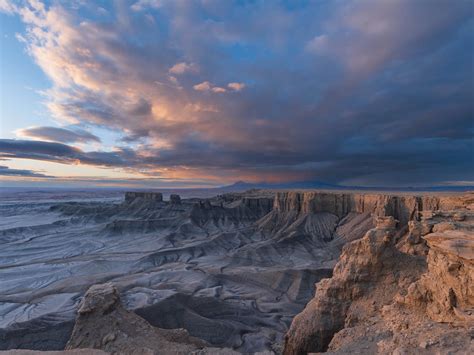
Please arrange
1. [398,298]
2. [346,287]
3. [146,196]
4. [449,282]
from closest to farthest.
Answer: [449,282]
[398,298]
[346,287]
[146,196]

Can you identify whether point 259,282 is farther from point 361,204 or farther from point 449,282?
point 361,204

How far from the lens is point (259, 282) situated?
3291 cm

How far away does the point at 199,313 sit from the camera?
75.4ft

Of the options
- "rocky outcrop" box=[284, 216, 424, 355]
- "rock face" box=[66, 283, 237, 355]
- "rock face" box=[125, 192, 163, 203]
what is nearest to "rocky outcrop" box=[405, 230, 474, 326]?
"rocky outcrop" box=[284, 216, 424, 355]

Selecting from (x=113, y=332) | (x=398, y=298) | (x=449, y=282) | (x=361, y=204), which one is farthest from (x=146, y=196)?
(x=449, y=282)

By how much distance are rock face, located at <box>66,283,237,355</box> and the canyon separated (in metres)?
0.04

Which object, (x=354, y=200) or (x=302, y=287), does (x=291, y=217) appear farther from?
(x=302, y=287)

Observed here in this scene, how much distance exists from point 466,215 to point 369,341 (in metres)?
7.29

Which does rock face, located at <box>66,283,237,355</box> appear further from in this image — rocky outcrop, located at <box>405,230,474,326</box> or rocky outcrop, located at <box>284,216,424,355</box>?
rocky outcrop, located at <box>405,230,474,326</box>

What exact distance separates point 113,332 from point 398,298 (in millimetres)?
9124

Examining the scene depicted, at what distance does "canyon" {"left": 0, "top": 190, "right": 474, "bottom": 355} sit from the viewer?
294 inches

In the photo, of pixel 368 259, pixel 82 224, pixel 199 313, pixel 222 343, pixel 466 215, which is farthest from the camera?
pixel 82 224

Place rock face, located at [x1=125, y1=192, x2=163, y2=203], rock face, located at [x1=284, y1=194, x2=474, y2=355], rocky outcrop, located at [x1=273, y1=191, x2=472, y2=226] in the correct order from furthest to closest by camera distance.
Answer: rock face, located at [x1=125, y1=192, x2=163, y2=203] < rocky outcrop, located at [x1=273, y1=191, x2=472, y2=226] < rock face, located at [x1=284, y1=194, x2=474, y2=355]

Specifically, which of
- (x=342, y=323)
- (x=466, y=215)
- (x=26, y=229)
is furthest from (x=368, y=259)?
(x=26, y=229)
